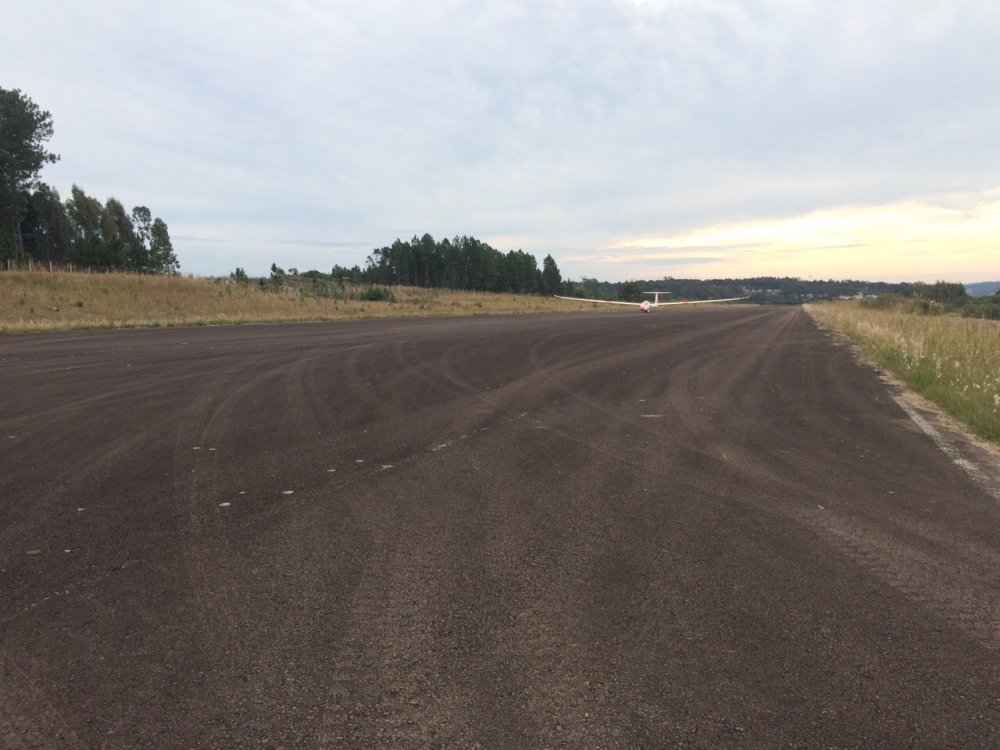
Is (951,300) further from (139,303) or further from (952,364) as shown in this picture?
(139,303)

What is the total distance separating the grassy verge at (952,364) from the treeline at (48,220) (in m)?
46.4

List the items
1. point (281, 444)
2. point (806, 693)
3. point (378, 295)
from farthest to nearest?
point (378, 295), point (281, 444), point (806, 693)

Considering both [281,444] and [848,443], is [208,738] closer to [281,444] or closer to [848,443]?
[281,444]

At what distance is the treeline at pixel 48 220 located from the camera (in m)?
54.8

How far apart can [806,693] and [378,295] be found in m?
53.9

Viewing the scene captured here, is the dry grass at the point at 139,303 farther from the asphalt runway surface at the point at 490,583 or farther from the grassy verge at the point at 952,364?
the grassy verge at the point at 952,364

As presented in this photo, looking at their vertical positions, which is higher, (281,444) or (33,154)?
(33,154)

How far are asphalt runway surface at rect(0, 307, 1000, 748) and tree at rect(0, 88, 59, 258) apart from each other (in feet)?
203

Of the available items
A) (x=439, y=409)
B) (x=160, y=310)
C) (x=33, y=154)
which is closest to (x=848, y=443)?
(x=439, y=409)

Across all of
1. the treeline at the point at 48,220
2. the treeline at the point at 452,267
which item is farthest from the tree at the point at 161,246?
the treeline at the point at 452,267

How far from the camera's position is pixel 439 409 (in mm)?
8898

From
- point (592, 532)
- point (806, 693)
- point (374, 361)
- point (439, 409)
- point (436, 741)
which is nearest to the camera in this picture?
point (436, 741)

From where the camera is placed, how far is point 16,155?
55562mm

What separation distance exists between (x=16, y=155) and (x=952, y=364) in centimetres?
6931
